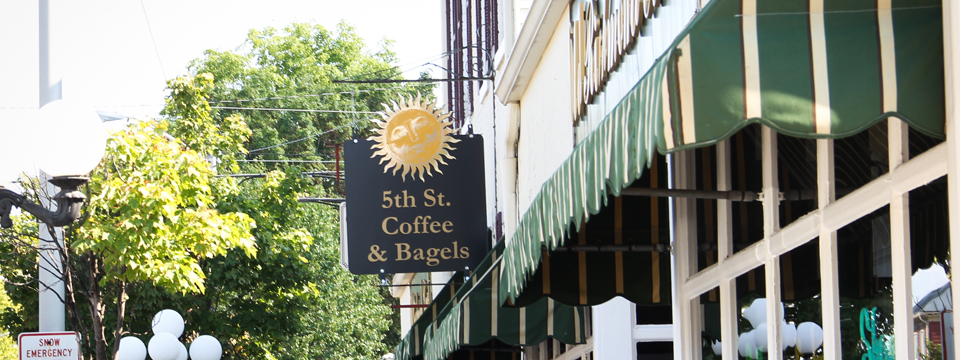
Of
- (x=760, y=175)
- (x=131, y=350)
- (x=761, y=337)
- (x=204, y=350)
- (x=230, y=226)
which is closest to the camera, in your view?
(x=761, y=337)

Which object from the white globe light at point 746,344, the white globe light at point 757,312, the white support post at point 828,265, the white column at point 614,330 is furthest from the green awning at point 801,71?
the white column at point 614,330

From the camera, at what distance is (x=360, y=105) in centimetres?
4022

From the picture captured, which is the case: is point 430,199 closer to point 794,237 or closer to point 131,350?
point 131,350

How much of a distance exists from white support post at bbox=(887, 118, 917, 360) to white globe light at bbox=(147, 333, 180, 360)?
11113 millimetres

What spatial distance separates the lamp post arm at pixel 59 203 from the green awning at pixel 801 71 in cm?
467

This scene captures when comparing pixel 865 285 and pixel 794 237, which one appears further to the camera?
pixel 794 237

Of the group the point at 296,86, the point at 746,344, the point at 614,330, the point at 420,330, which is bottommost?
the point at 420,330

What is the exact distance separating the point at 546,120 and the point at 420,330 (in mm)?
3007

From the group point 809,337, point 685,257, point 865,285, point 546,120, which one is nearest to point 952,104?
point 865,285

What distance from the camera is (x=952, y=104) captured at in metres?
2.26

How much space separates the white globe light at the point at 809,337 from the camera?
3260 mm

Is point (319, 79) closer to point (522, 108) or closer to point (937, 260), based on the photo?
point (522, 108)

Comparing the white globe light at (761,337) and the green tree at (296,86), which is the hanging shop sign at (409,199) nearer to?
the white globe light at (761,337)

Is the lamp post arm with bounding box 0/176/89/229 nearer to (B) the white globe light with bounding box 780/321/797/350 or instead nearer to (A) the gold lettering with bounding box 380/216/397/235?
(B) the white globe light with bounding box 780/321/797/350
